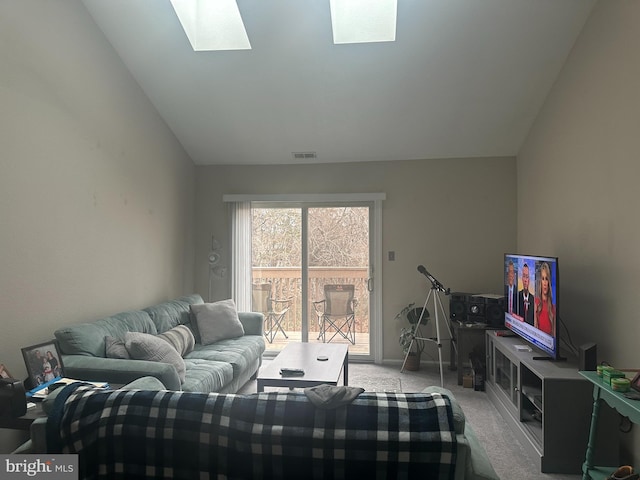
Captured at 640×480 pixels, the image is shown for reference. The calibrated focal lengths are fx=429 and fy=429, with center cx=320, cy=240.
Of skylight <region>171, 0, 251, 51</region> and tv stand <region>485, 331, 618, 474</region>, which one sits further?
skylight <region>171, 0, 251, 51</region>

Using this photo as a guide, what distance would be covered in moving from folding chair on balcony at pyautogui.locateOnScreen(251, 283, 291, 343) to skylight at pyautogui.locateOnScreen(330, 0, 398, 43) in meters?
3.00

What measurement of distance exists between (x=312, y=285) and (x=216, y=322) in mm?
1397

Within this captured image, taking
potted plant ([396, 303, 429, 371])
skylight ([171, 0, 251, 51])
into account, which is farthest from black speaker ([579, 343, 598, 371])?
skylight ([171, 0, 251, 51])

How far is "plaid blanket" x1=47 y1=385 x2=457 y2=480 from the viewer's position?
1.24 metres

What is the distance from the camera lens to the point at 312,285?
5.21 metres

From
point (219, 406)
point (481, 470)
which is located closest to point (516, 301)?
point (481, 470)

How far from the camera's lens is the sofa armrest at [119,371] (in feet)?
8.52

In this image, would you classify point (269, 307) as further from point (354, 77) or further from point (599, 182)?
point (599, 182)

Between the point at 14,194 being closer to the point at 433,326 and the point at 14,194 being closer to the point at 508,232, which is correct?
the point at 433,326

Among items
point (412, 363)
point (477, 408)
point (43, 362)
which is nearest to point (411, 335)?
point (412, 363)

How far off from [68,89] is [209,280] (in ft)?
8.94

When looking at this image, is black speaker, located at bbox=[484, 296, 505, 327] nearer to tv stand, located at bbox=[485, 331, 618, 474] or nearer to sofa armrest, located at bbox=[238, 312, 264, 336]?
tv stand, located at bbox=[485, 331, 618, 474]

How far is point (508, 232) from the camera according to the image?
15.7 ft

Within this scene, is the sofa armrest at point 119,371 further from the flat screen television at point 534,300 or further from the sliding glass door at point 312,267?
the sliding glass door at point 312,267
